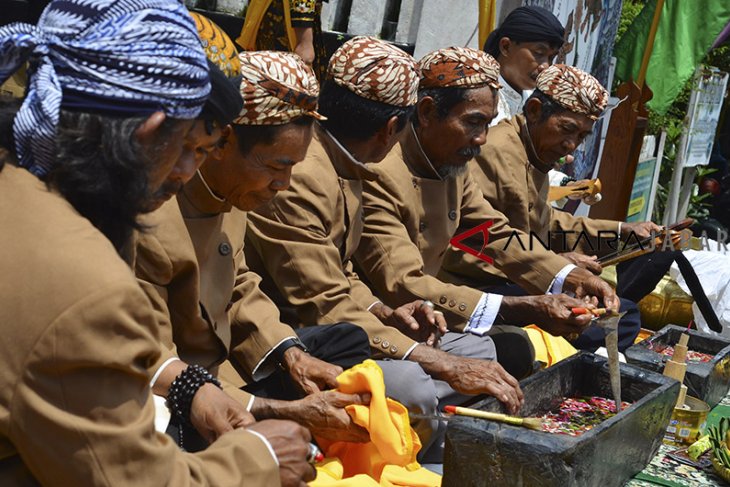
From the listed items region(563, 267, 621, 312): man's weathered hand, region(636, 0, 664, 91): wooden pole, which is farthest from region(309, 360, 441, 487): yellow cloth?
region(636, 0, 664, 91): wooden pole

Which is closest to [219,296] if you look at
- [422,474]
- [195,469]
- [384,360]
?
[384,360]

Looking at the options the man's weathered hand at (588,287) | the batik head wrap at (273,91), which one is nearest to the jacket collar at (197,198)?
the batik head wrap at (273,91)

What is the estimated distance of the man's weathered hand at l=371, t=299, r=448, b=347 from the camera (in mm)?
3955

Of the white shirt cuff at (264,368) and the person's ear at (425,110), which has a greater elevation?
the person's ear at (425,110)

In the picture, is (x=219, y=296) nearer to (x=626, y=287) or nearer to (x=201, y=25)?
(x=201, y=25)

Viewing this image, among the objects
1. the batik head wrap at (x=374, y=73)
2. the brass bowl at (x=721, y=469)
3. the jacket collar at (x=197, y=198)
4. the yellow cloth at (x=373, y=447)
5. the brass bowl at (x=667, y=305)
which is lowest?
the brass bowl at (x=667, y=305)

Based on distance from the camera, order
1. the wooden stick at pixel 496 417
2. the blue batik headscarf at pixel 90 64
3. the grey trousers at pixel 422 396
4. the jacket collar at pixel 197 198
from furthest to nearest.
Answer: the grey trousers at pixel 422 396
the wooden stick at pixel 496 417
the jacket collar at pixel 197 198
the blue batik headscarf at pixel 90 64

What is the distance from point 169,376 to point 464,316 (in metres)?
2.04

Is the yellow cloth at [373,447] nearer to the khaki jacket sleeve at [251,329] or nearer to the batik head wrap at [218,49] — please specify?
the khaki jacket sleeve at [251,329]

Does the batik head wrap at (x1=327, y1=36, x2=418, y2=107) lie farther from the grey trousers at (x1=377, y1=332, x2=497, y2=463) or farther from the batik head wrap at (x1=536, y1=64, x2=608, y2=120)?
the batik head wrap at (x1=536, y1=64, x2=608, y2=120)

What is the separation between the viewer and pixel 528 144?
5.88 m

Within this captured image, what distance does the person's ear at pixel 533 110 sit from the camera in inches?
228

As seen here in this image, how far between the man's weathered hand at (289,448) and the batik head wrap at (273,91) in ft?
4.09

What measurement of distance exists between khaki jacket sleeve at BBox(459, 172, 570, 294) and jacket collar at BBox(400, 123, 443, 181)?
0.48 metres
